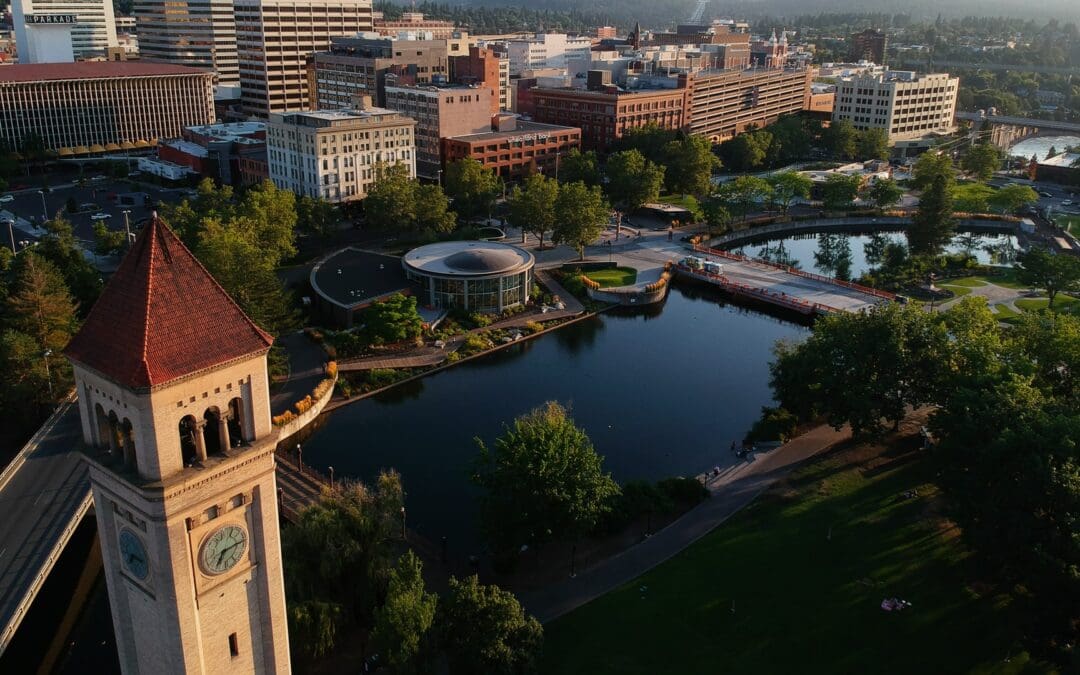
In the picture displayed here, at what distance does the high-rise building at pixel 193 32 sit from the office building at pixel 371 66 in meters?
38.3

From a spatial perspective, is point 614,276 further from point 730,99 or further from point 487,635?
point 730,99

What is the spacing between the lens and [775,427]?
6116 cm

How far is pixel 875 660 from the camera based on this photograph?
129 ft

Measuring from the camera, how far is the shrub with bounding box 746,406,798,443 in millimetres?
60812

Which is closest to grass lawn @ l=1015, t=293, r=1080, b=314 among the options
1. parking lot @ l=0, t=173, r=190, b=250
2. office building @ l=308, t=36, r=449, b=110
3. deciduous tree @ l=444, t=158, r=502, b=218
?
deciduous tree @ l=444, t=158, r=502, b=218

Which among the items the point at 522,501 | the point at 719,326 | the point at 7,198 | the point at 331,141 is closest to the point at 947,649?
the point at 522,501

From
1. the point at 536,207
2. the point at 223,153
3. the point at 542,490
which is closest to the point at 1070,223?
the point at 536,207

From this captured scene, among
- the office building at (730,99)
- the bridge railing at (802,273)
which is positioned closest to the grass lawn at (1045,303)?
the bridge railing at (802,273)

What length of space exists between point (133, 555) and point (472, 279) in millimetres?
60314

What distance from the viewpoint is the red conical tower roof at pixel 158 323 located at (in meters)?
23.7

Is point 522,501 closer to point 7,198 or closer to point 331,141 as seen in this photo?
point 331,141

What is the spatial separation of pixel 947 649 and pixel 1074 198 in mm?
128619

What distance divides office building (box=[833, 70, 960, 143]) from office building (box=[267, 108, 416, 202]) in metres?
101

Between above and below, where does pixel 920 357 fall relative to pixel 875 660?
above
